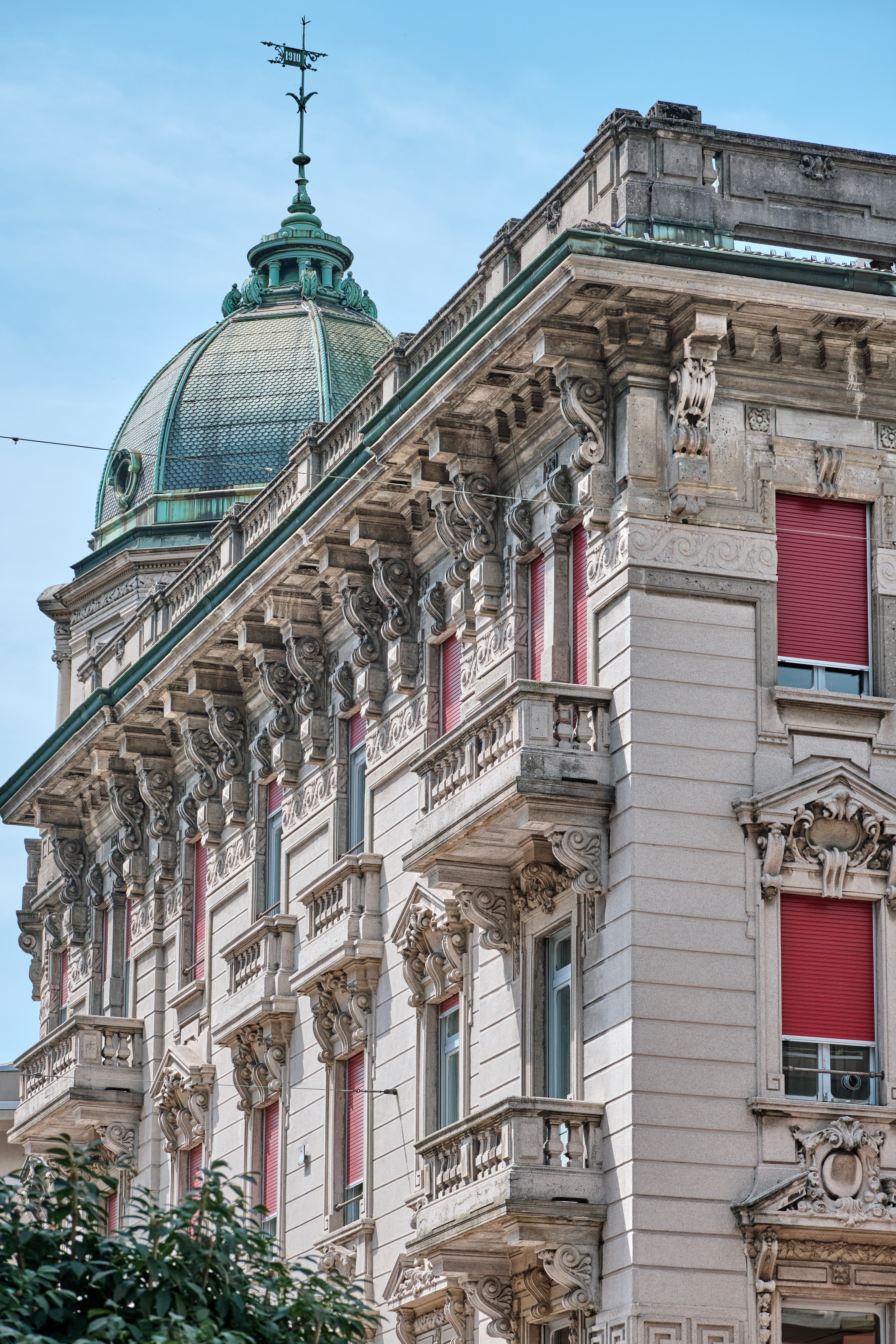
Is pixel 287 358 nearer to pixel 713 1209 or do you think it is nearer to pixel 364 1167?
pixel 364 1167

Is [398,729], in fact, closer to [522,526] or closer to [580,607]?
[522,526]

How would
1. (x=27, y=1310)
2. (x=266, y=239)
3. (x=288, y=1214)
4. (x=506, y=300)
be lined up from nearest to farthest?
(x=27, y=1310), (x=506, y=300), (x=288, y=1214), (x=266, y=239)

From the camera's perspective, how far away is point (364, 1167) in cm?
3378

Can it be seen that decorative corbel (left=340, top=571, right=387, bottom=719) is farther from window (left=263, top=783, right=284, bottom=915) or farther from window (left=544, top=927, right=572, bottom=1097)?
window (left=544, top=927, right=572, bottom=1097)

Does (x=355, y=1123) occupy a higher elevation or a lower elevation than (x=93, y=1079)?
lower

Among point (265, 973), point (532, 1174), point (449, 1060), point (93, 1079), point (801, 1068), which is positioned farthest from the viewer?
point (93, 1079)

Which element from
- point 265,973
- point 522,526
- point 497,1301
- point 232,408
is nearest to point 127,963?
point 265,973

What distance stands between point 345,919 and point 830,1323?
9594 millimetres

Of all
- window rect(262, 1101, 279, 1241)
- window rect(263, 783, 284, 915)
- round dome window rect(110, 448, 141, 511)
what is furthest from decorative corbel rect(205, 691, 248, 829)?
round dome window rect(110, 448, 141, 511)

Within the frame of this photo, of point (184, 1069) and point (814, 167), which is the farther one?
point (184, 1069)

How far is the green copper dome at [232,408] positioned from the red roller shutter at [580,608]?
979 inches

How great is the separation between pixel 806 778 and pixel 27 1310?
10.2m

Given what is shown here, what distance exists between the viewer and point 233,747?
4006cm

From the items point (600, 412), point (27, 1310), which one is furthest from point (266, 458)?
point (27, 1310)
